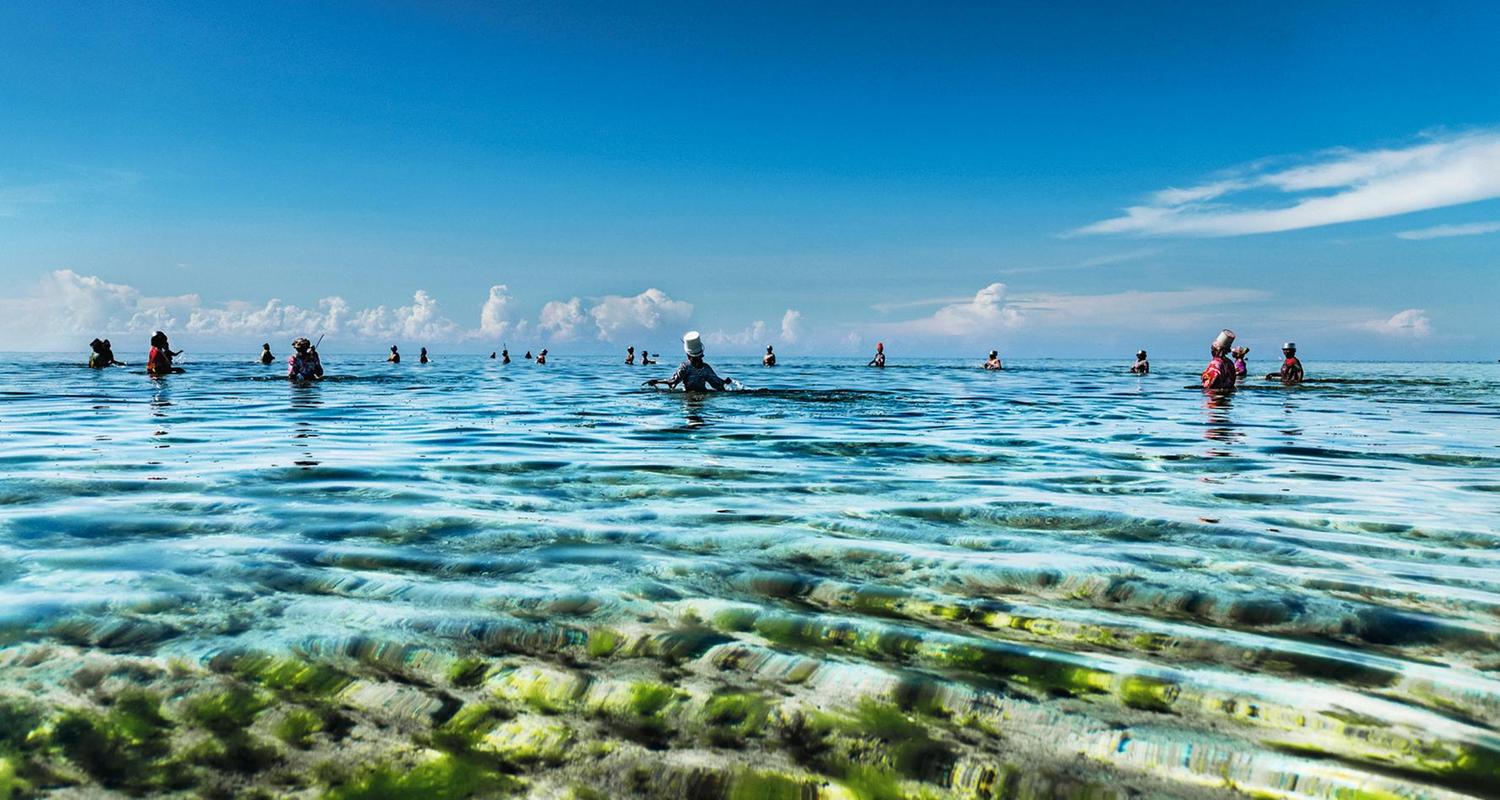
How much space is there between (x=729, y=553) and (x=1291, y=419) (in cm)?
1519

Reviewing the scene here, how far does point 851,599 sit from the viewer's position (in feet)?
13.3

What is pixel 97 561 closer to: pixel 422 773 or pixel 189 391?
pixel 422 773

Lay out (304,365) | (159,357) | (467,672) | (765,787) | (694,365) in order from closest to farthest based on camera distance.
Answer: (765,787)
(467,672)
(694,365)
(304,365)
(159,357)

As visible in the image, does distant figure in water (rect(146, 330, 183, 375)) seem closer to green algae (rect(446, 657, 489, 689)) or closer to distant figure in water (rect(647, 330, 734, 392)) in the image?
distant figure in water (rect(647, 330, 734, 392))

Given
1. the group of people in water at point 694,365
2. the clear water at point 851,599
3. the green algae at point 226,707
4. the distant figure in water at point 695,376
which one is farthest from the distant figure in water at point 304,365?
the green algae at point 226,707

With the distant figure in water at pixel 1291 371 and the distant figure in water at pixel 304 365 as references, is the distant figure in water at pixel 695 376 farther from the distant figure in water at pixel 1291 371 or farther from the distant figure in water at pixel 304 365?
the distant figure in water at pixel 1291 371

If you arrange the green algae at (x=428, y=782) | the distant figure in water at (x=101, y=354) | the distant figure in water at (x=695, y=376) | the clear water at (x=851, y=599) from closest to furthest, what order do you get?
1. the green algae at (x=428, y=782)
2. the clear water at (x=851, y=599)
3. the distant figure in water at (x=695, y=376)
4. the distant figure in water at (x=101, y=354)

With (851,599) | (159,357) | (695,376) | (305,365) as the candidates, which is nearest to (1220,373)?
(695,376)

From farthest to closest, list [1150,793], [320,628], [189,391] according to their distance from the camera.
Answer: [189,391], [320,628], [1150,793]

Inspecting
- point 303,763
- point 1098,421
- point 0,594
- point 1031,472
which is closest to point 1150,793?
point 303,763

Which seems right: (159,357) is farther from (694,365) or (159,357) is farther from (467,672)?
(467,672)

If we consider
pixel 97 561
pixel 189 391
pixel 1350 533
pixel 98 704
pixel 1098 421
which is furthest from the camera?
pixel 189 391

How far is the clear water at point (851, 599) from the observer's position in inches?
102

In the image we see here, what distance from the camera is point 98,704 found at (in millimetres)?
2791
